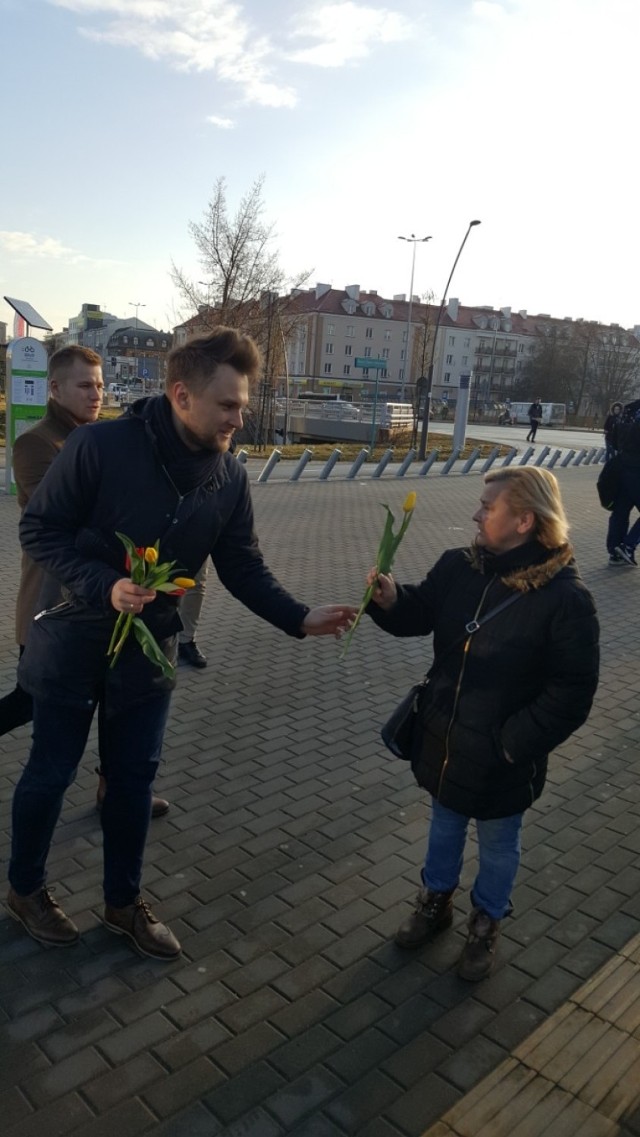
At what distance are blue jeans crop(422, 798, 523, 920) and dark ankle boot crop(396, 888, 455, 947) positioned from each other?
0.12 feet

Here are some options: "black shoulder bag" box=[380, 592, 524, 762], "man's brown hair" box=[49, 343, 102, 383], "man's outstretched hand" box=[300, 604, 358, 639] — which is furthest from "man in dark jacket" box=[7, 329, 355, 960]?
"man's brown hair" box=[49, 343, 102, 383]

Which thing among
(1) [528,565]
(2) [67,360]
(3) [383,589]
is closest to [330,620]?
(3) [383,589]

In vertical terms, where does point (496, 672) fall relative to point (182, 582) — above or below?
below

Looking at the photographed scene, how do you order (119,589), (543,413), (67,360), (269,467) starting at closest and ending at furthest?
(119,589) < (67,360) < (269,467) < (543,413)

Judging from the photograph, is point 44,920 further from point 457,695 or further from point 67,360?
point 67,360

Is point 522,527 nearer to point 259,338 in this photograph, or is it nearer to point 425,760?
point 425,760

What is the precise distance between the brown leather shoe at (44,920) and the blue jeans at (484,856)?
4.20 ft

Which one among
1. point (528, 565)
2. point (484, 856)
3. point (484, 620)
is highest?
point (528, 565)

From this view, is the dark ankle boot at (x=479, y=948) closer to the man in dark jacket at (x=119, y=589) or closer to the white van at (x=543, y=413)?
the man in dark jacket at (x=119, y=589)

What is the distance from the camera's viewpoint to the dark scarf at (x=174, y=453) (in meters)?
2.78

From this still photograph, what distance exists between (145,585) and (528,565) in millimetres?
1210

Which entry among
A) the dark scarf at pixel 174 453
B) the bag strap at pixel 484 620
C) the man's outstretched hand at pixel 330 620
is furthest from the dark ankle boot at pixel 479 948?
the dark scarf at pixel 174 453

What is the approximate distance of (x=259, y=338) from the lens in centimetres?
2914

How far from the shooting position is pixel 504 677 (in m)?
2.87
